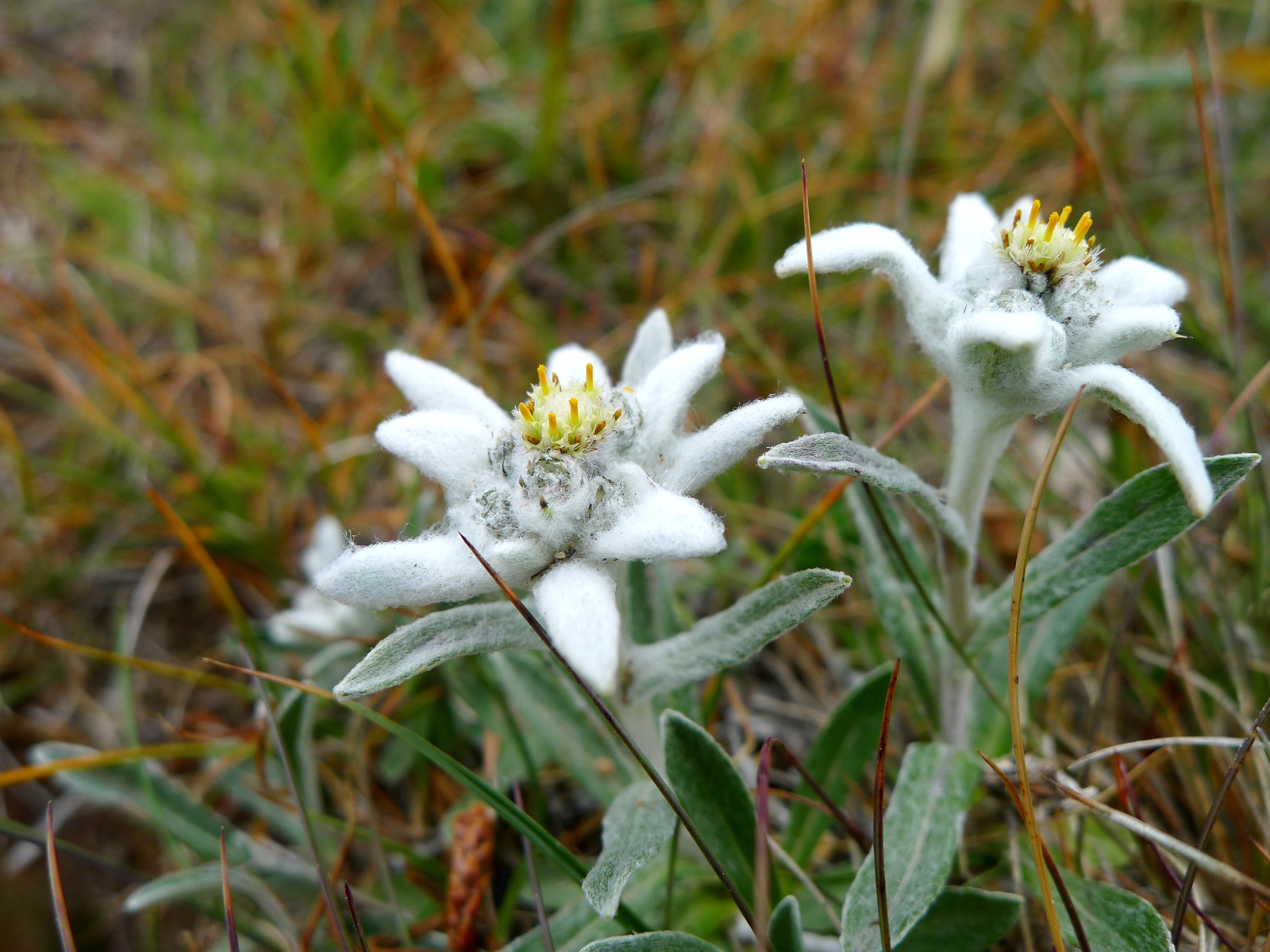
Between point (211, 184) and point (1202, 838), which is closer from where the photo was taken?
point (1202, 838)

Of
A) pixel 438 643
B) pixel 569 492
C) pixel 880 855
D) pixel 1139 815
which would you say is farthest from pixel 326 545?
pixel 1139 815

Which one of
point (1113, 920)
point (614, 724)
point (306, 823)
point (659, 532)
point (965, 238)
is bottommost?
point (1113, 920)

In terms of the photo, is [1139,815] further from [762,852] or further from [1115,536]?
[762,852]

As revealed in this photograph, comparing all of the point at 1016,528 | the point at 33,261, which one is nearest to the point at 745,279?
the point at 1016,528

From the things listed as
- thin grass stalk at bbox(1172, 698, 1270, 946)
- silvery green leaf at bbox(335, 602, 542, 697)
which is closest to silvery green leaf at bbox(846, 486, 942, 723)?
thin grass stalk at bbox(1172, 698, 1270, 946)

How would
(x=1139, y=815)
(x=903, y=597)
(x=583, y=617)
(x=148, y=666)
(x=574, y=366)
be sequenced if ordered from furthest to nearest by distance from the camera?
(x=148, y=666)
(x=903, y=597)
(x=574, y=366)
(x=1139, y=815)
(x=583, y=617)

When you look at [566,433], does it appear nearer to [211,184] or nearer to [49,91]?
[211,184]

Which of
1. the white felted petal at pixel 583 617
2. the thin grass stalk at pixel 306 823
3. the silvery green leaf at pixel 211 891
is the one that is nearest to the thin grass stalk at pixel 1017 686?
the white felted petal at pixel 583 617
